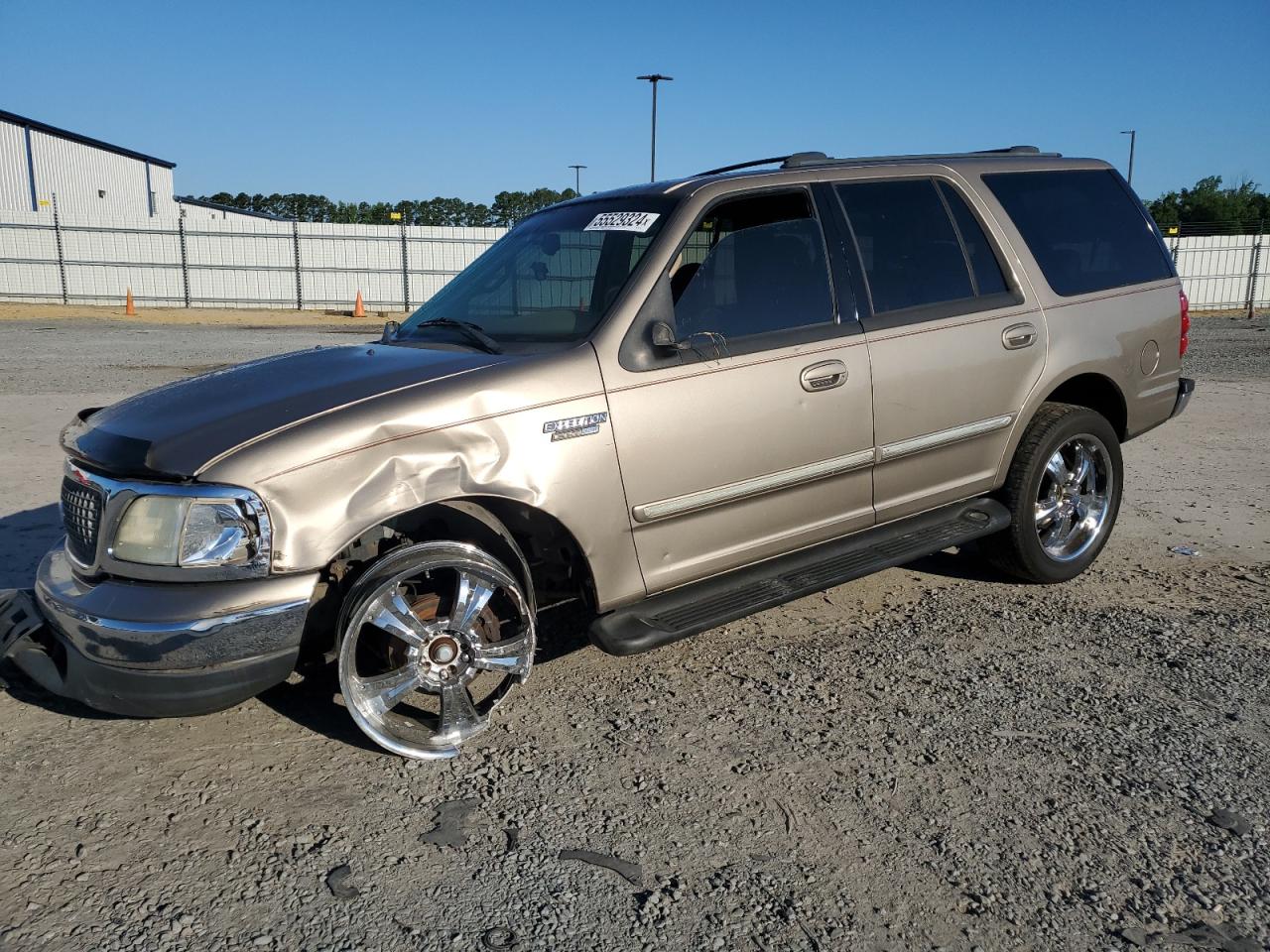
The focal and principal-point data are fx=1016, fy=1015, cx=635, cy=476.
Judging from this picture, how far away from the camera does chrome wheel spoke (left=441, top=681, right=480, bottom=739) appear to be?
3.42 meters

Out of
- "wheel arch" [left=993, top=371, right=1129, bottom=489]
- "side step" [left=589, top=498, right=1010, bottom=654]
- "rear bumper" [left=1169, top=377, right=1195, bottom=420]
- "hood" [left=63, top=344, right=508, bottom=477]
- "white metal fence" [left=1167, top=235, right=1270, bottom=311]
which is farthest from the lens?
"white metal fence" [left=1167, top=235, right=1270, bottom=311]

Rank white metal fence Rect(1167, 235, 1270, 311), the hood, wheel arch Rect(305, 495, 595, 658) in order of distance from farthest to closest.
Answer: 1. white metal fence Rect(1167, 235, 1270, 311)
2. wheel arch Rect(305, 495, 595, 658)
3. the hood

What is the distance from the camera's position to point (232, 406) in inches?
133

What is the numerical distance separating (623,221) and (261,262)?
3033 centimetres

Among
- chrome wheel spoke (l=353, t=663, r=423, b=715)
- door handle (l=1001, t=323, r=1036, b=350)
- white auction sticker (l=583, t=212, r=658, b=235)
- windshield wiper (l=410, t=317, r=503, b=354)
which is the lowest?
chrome wheel spoke (l=353, t=663, r=423, b=715)

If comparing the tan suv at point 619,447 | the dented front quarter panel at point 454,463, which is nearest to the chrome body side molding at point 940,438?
the tan suv at point 619,447

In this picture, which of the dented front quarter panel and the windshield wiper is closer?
the dented front quarter panel

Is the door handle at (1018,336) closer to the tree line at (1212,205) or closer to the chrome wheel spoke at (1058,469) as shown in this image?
the chrome wheel spoke at (1058,469)

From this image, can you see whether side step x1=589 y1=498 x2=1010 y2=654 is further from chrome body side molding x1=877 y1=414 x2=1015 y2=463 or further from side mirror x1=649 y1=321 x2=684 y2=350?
side mirror x1=649 y1=321 x2=684 y2=350

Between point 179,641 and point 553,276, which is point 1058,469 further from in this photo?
point 179,641

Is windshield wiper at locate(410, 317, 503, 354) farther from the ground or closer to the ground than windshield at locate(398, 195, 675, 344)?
closer to the ground

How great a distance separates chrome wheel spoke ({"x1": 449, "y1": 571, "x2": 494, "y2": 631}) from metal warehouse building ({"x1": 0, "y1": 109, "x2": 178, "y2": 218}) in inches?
1562

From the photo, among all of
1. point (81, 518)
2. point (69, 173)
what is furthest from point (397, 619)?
point (69, 173)

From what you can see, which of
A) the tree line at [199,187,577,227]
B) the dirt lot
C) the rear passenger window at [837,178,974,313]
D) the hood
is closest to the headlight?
the hood
